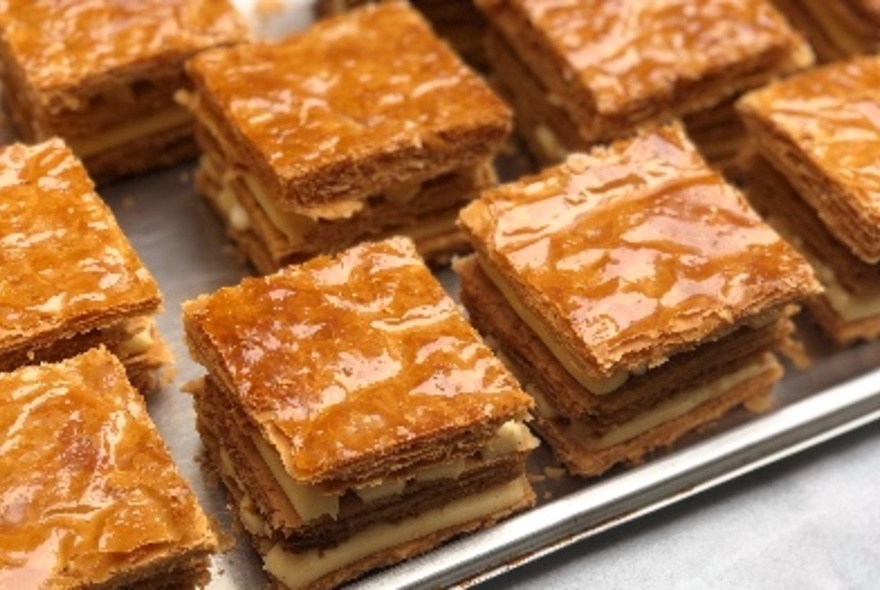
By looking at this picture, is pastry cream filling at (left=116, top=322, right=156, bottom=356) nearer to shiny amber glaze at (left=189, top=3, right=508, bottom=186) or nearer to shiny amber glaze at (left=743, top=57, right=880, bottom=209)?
shiny amber glaze at (left=189, top=3, right=508, bottom=186)

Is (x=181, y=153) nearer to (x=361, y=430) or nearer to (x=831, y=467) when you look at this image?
(x=361, y=430)

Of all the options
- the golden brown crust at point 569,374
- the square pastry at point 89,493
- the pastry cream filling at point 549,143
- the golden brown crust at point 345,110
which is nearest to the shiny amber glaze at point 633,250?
the golden brown crust at point 569,374

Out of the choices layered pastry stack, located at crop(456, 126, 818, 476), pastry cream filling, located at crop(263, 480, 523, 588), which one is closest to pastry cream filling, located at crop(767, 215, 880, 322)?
layered pastry stack, located at crop(456, 126, 818, 476)

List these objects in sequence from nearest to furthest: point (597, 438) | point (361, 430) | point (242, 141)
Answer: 1. point (361, 430)
2. point (597, 438)
3. point (242, 141)

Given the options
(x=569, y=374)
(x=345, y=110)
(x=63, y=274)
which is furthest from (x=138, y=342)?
(x=569, y=374)

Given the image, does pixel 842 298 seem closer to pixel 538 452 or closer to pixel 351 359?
pixel 538 452

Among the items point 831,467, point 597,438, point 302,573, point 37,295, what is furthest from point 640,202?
point 37,295
